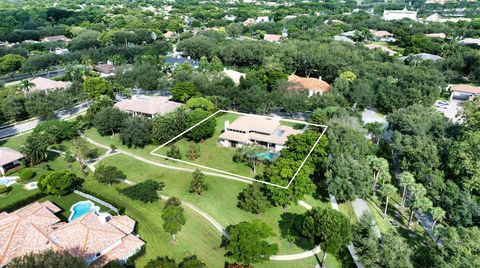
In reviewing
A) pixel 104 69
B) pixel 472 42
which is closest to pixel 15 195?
pixel 104 69

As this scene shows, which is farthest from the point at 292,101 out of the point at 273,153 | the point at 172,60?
the point at 172,60

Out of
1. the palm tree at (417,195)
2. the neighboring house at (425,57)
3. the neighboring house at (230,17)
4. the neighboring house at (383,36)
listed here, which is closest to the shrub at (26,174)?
the palm tree at (417,195)

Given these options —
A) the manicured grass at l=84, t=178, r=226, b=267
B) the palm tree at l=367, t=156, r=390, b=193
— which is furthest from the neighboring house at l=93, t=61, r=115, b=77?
the palm tree at l=367, t=156, r=390, b=193

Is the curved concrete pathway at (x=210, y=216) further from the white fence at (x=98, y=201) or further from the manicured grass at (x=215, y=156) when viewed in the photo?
the white fence at (x=98, y=201)

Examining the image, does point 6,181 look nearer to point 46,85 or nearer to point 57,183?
point 57,183

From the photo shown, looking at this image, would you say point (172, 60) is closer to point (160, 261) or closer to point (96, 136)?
point (96, 136)

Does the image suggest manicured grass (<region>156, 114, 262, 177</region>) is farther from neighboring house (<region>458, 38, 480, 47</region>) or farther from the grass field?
neighboring house (<region>458, 38, 480, 47</region>)
